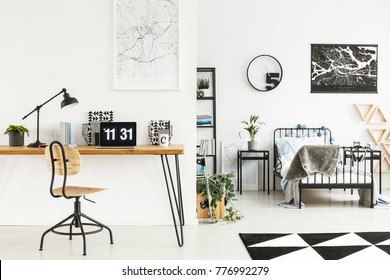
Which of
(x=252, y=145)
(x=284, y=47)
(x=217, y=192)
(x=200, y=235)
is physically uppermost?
(x=284, y=47)

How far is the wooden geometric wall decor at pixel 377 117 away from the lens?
6961 millimetres

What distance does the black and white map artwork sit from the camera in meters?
6.94

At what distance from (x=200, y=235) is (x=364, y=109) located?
393cm

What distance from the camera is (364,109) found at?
7004 millimetres

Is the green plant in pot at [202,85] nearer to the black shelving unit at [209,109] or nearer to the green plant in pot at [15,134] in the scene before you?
the black shelving unit at [209,109]

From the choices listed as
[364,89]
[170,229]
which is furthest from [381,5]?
[170,229]

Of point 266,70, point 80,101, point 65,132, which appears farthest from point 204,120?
point 65,132

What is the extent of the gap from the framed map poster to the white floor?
1351mm

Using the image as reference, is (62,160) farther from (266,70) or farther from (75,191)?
(266,70)

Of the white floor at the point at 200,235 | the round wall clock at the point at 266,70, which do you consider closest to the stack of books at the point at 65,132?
the white floor at the point at 200,235

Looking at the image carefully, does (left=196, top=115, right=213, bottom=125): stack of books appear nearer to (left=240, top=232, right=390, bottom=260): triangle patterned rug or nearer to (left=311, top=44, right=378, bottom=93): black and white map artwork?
(left=311, top=44, right=378, bottom=93): black and white map artwork

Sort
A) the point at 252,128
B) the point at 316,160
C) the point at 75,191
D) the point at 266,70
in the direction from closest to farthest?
1. the point at 75,191
2. the point at 316,160
3. the point at 252,128
4. the point at 266,70

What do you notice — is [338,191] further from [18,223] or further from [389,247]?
[18,223]

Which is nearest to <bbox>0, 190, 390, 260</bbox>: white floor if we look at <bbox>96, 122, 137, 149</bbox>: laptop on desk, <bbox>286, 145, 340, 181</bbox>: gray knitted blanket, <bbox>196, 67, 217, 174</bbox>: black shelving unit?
<bbox>286, 145, 340, 181</bbox>: gray knitted blanket
